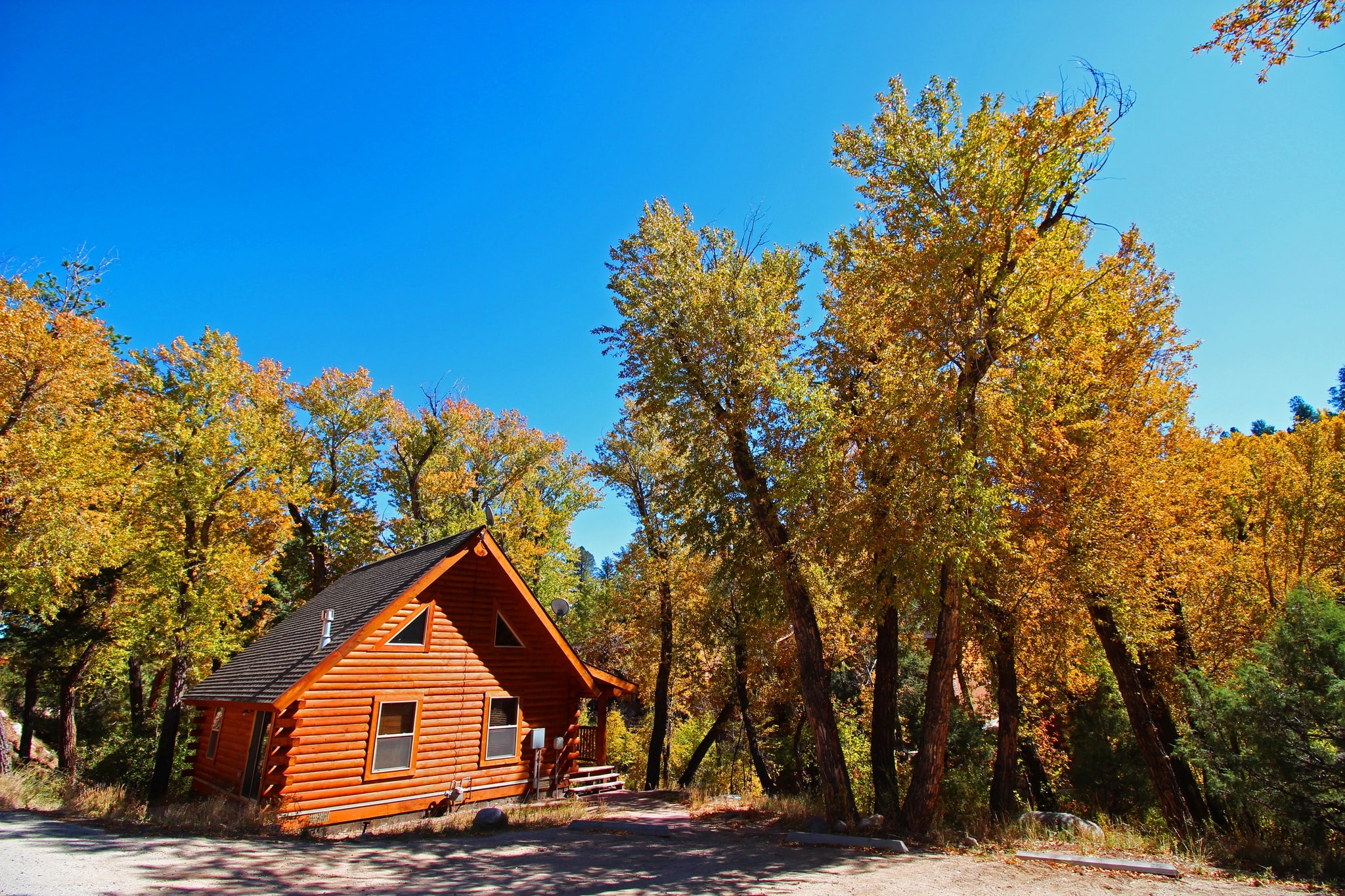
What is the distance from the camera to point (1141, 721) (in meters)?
11.4

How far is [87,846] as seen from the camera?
823 cm

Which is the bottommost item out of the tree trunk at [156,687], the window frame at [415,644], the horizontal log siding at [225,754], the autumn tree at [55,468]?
the horizontal log siding at [225,754]

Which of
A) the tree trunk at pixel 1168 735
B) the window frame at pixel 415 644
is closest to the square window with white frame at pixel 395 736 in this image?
the window frame at pixel 415 644

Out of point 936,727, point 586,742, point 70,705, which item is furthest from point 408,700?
point 70,705

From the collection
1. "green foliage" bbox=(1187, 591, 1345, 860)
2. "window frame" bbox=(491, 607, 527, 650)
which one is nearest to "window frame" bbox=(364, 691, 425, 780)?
"window frame" bbox=(491, 607, 527, 650)

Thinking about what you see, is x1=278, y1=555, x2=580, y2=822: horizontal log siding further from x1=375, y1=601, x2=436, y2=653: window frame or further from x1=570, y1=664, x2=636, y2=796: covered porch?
x1=570, y1=664, x2=636, y2=796: covered porch

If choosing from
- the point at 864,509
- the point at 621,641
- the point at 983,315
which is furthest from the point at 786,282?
the point at 621,641

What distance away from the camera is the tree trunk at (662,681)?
63.8ft

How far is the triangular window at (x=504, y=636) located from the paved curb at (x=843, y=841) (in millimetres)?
8346

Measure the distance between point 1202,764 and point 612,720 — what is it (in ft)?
76.1

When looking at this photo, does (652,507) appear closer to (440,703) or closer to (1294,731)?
(440,703)

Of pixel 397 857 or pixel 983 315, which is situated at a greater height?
pixel 983 315

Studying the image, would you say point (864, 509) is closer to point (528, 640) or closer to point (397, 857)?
point (397, 857)

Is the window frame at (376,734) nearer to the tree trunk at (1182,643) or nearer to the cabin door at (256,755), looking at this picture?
the cabin door at (256,755)
